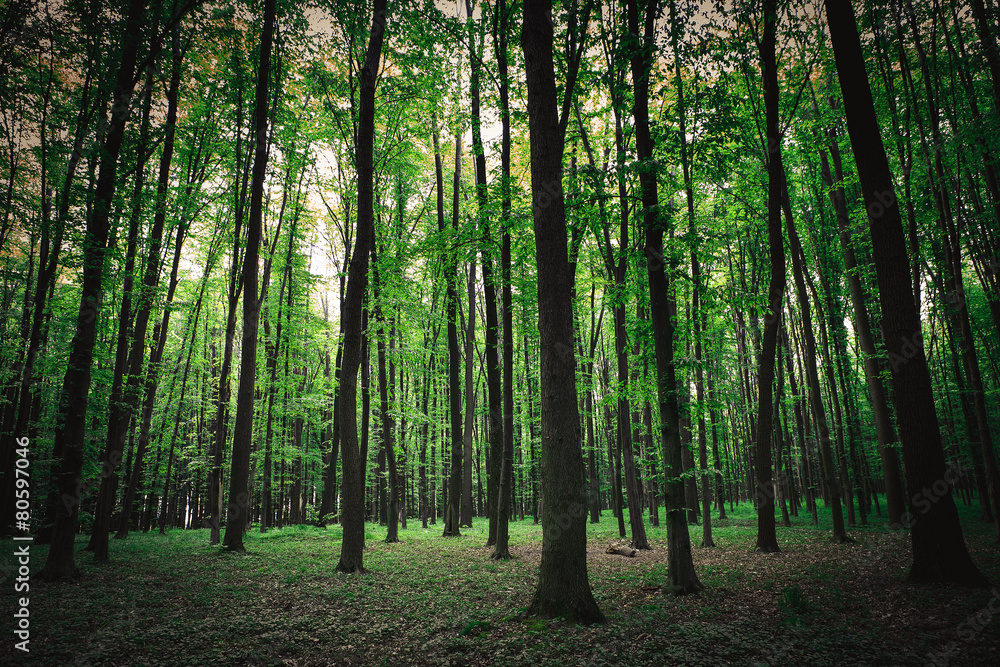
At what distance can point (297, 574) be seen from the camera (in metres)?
9.25

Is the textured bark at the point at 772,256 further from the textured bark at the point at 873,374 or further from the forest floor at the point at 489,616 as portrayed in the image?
the textured bark at the point at 873,374

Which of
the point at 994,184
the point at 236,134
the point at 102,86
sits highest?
the point at 236,134

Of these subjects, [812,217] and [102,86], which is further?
[812,217]

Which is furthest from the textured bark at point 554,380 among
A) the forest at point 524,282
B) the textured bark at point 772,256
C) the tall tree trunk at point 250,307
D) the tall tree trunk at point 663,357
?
the tall tree trunk at point 250,307

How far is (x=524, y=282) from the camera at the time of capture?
11461 millimetres

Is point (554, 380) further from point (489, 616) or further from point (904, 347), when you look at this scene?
point (904, 347)

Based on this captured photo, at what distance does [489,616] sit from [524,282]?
7488 mm

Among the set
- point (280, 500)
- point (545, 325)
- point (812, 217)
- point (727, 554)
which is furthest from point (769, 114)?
point (280, 500)

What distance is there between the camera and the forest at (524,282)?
5.59 metres

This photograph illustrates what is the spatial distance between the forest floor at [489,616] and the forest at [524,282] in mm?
65

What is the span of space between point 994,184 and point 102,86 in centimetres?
1789

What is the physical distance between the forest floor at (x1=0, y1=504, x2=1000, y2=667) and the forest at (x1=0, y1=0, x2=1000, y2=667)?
0.06 m

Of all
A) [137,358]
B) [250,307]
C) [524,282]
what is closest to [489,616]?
[524,282]

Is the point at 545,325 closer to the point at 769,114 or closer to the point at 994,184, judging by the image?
the point at 769,114
